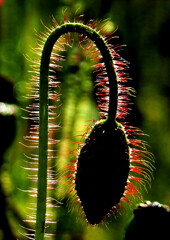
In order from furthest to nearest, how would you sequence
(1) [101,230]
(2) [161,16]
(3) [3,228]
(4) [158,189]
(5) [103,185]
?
(2) [161,16] < (4) [158,189] < (1) [101,230] < (3) [3,228] < (5) [103,185]

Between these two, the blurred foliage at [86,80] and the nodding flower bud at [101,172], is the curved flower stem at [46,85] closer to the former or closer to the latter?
the nodding flower bud at [101,172]

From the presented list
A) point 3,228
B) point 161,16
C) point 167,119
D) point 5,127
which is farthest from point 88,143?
point 161,16

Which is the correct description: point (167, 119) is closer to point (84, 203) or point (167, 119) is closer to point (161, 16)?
point (161, 16)

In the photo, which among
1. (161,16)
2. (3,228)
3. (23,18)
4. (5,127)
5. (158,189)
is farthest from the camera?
(161,16)

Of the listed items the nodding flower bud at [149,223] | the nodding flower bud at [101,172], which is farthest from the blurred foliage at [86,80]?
the nodding flower bud at [149,223]

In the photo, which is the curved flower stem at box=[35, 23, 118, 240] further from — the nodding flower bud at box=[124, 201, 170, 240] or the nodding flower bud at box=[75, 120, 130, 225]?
the nodding flower bud at box=[124, 201, 170, 240]

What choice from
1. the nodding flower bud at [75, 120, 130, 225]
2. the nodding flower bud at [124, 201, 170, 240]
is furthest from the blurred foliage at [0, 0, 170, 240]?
the nodding flower bud at [124, 201, 170, 240]
